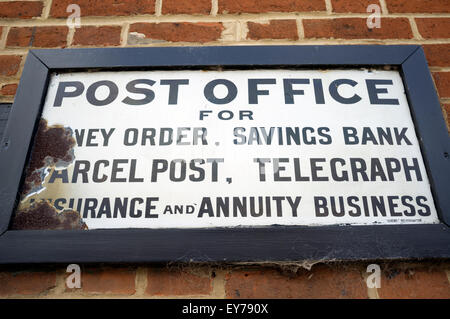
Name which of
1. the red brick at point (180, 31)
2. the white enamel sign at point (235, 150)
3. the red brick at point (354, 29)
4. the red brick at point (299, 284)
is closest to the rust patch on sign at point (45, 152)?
the white enamel sign at point (235, 150)

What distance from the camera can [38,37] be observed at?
91 centimetres

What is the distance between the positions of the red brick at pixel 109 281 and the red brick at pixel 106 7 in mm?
683

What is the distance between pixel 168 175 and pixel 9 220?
0.34m

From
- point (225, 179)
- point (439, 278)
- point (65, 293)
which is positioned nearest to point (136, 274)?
point (65, 293)

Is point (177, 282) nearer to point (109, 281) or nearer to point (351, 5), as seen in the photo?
point (109, 281)

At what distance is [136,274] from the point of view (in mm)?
668

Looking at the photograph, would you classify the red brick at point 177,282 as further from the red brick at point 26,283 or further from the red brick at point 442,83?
the red brick at point 442,83

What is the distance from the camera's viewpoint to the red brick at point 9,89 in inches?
33.7

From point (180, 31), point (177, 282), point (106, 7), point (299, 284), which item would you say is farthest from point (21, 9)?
point (299, 284)

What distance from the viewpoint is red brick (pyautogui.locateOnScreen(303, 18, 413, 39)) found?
2.93 feet

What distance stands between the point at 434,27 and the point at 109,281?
1.03m

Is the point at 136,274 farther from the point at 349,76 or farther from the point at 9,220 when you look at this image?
the point at 349,76

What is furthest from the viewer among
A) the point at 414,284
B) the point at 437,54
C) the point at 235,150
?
the point at 437,54

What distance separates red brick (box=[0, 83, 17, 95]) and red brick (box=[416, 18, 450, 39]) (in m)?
1.09
